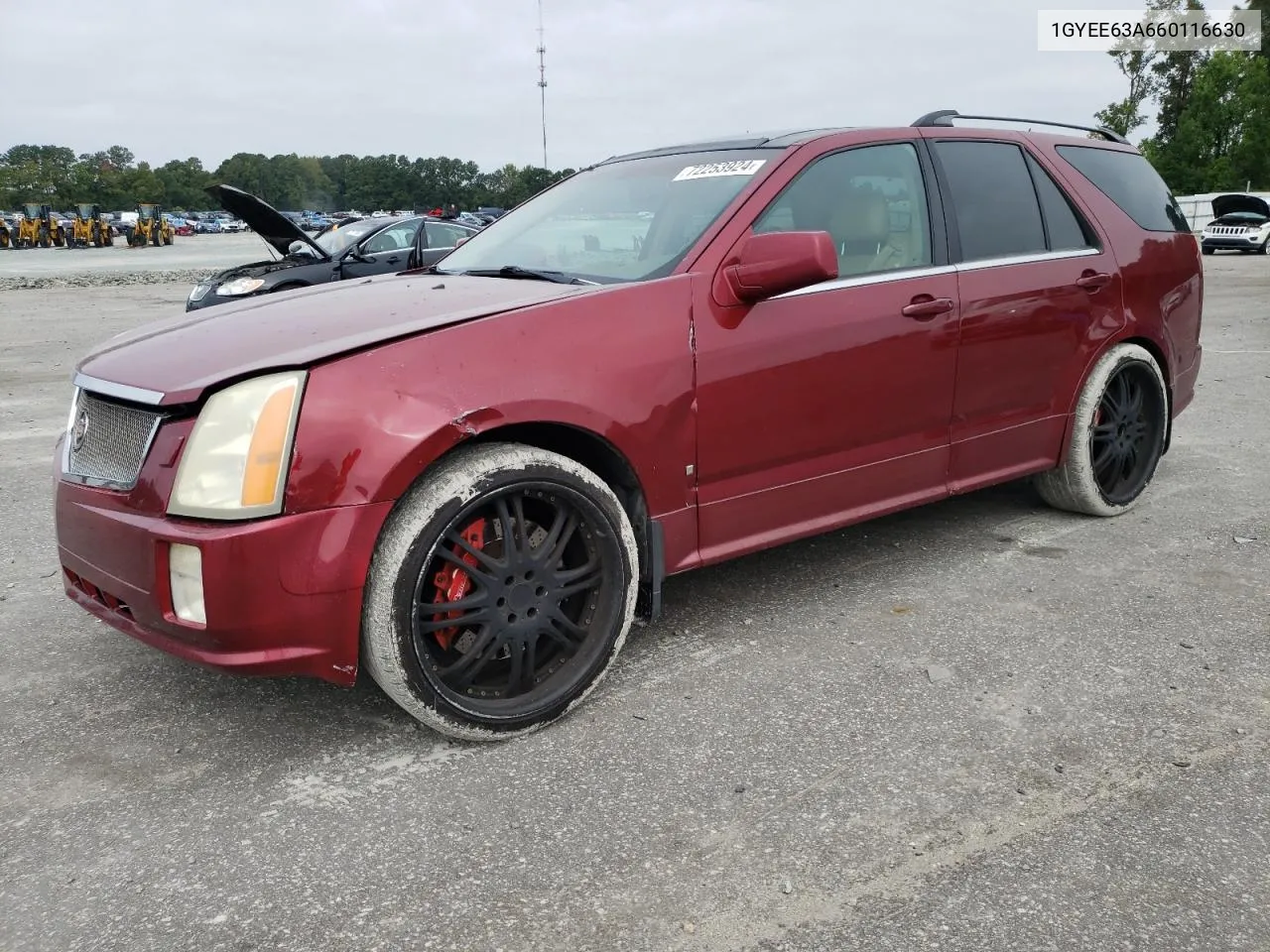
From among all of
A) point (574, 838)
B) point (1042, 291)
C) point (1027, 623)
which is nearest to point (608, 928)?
point (574, 838)

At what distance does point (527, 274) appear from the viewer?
137 inches

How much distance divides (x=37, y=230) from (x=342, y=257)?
Answer: 4072 cm

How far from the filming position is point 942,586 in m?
3.94

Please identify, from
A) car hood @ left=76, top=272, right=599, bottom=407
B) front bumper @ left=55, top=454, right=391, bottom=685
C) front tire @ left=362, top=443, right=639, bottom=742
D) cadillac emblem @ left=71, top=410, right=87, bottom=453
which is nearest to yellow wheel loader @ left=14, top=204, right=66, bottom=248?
car hood @ left=76, top=272, right=599, bottom=407

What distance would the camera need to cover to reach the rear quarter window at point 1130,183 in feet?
15.2

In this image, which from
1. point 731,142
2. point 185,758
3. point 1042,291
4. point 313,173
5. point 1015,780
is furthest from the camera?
point 313,173

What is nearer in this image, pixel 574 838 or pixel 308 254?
pixel 574 838

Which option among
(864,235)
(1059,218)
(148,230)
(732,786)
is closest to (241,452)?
(732,786)

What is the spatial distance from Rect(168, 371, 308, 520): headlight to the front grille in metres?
0.17

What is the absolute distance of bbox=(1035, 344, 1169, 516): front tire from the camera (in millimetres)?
4461

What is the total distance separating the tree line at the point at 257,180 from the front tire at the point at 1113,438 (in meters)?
98.1

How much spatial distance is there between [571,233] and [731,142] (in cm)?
67

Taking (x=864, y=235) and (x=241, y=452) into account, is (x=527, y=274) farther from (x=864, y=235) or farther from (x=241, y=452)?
(x=241, y=452)

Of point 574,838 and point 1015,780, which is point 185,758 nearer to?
point 574,838
